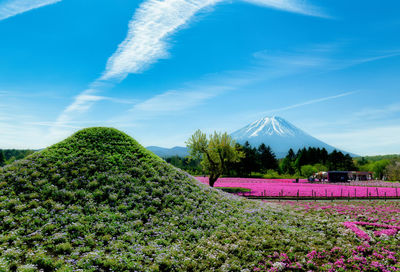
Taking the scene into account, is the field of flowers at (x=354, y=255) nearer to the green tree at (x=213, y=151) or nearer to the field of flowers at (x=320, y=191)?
the field of flowers at (x=320, y=191)

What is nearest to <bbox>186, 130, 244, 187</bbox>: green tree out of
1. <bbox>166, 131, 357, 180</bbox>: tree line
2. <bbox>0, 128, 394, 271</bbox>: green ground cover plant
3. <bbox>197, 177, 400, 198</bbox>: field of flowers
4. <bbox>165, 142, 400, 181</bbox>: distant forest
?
<bbox>166, 131, 357, 180</bbox>: tree line

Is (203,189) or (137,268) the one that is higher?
(203,189)

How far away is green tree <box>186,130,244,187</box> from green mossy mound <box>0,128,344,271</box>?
20401 millimetres

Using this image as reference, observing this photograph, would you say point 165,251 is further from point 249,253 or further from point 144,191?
point 144,191

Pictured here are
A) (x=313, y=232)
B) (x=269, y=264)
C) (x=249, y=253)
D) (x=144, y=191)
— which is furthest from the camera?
(x=144, y=191)

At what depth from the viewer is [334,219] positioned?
1875 cm

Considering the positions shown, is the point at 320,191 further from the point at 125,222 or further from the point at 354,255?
the point at 125,222

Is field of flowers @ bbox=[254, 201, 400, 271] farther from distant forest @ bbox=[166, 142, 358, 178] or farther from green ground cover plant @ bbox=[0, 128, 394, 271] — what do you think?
distant forest @ bbox=[166, 142, 358, 178]

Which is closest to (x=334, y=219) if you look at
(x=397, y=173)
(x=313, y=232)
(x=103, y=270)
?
A: (x=313, y=232)

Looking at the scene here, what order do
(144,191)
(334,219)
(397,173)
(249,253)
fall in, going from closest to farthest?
(249,253), (144,191), (334,219), (397,173)

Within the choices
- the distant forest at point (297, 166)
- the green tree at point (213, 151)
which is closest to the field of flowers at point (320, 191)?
the green tree at point (213, 151)

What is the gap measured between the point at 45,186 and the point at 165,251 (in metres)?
9.87

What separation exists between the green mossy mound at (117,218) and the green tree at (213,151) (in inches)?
803

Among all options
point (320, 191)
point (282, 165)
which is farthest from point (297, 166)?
point (320, 191)
